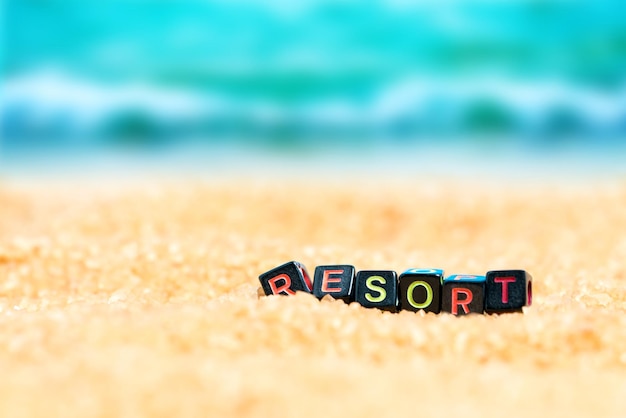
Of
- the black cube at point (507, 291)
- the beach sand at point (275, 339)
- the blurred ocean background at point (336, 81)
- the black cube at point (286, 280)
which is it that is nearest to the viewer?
the beach sand at point (275, 339)

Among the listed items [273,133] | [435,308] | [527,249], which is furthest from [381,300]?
[273,133]

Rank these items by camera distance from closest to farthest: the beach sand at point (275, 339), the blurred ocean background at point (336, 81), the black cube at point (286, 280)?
the beach sand at point (275, 339) → the black cube at point (286, 280) → the blurred ocean background at point (336, 81)

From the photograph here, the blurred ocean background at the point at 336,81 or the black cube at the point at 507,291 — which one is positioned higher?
the blurred ocean background at the point at 336,81

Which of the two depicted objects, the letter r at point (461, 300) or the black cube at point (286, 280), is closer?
the letter r at point (461, 300)

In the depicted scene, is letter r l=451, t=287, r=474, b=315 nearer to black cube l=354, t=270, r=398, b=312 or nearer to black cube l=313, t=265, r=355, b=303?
black cube l=354, t=270, r=398, b=312

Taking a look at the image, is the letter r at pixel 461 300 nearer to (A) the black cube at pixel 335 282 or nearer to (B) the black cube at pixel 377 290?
(B) the black cube at pixel 377 290

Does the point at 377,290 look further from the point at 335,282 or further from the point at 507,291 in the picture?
the point at 507,291

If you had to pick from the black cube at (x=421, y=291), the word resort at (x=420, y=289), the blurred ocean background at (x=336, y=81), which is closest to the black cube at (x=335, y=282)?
the word resort at (x=420, y=289)
